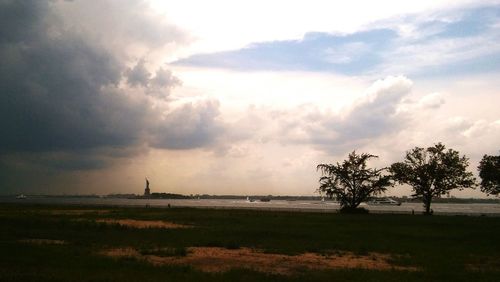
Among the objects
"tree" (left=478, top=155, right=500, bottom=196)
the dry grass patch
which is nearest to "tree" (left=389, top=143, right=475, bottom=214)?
"tree" (left=478, top=155, right=500, bottom=196)

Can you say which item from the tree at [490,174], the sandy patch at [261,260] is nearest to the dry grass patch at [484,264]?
the sandy patch at [261,260]

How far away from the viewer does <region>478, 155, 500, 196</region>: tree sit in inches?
2886

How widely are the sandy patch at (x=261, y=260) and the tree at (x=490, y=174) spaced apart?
2111 inches

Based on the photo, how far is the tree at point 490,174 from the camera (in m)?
73.3

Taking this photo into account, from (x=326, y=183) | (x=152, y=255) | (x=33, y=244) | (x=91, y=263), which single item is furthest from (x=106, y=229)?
(x=326, y=183)

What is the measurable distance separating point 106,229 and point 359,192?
55.2 meters

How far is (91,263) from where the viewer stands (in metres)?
21.8

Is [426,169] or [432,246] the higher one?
[426,169]

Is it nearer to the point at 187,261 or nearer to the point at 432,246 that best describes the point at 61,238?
the point at 187,261

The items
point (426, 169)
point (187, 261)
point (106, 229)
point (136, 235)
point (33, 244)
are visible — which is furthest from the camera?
point (426, 169)

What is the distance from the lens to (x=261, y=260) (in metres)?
25.5

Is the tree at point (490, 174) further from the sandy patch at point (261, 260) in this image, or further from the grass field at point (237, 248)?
the sandy patch at point (261, 260)

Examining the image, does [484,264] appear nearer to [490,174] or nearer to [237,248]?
[237,248]

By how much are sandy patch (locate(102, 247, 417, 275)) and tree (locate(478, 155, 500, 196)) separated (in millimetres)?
53631
